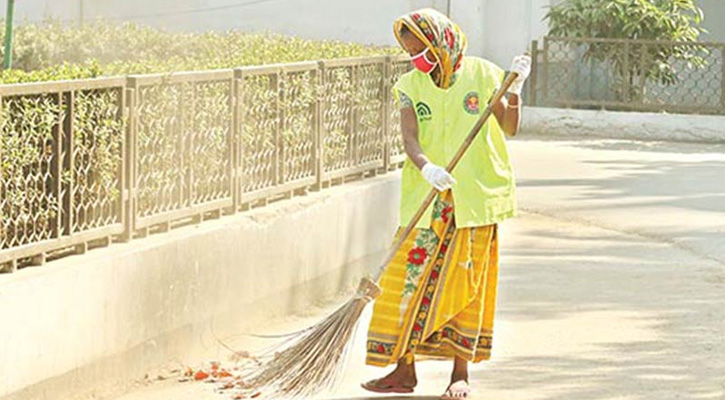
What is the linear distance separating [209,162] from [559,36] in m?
13.4

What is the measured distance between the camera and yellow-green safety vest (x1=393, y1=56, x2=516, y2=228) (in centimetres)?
761

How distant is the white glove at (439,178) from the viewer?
7387 millimetres

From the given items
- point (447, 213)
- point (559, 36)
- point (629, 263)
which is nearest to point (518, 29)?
point (559, 36)

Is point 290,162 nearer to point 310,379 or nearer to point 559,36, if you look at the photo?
point 310,379

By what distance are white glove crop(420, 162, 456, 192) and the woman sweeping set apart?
0.57 feet

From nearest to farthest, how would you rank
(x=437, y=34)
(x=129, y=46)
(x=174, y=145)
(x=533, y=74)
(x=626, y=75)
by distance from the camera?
1. (x=437, y=34)
2. (x=174, y=145)
3. (x=129, y=46)
4. (x=626, y=75)
5. (x=533, y=74)

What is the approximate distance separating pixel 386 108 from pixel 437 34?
362 cm

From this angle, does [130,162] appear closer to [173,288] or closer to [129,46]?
[173,288]

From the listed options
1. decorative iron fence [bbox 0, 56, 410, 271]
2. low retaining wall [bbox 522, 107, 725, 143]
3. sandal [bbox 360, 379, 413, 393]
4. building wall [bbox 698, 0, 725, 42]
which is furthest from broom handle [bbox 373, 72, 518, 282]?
building wall [bbox 698, 0, 725, 42]

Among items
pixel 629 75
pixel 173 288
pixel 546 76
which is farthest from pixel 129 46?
pixel 629 75

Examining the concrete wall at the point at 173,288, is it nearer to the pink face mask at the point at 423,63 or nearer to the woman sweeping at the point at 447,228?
the woman sweeping at the point at 447,228

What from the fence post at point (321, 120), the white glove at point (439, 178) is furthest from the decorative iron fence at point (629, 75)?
the white glove at point (439, 178)

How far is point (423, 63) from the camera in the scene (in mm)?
7555

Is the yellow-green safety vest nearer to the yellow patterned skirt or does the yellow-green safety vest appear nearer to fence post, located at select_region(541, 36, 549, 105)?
the yellow patterned skirt
